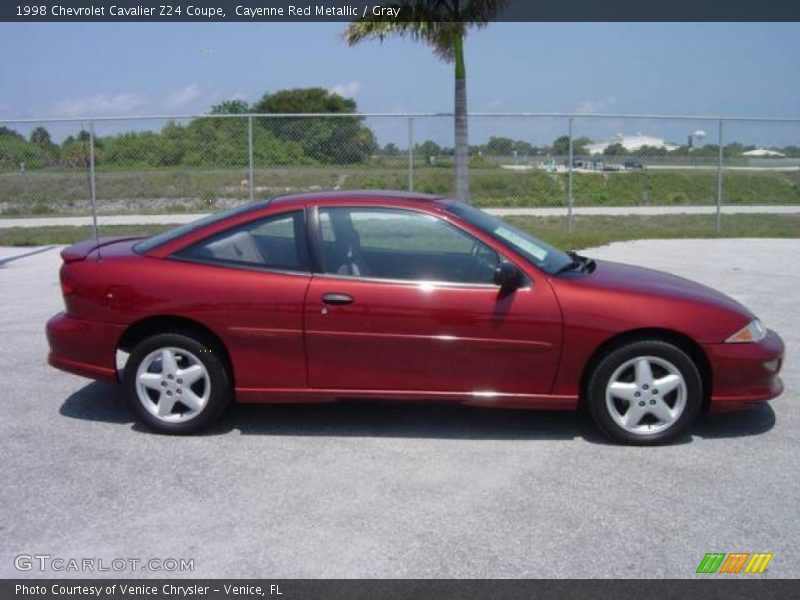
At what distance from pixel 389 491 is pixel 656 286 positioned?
2099 mm

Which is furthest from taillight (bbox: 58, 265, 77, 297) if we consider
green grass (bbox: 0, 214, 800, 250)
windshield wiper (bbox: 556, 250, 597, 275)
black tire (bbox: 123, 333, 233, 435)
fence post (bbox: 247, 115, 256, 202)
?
green grass (bbox: 0, 214, 800, 250)

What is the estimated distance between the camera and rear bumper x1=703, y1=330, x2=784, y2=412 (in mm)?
5035

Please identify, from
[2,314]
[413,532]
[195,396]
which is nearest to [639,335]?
[413,532]

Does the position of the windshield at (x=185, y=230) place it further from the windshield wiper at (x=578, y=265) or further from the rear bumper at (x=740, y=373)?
the rear bumper at (x=740, y=373)

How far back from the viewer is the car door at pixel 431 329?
197 inches

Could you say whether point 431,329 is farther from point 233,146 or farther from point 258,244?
point 233,146

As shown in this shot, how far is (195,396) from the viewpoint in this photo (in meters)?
5.22

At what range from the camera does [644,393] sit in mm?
5043

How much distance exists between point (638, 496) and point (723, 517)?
1.37ft

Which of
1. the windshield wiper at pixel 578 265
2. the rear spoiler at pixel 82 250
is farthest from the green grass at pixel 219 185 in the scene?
the rear spoiler at pixel 82 250

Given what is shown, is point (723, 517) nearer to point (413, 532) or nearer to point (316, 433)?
point (413, 532)

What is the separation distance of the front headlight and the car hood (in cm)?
7
